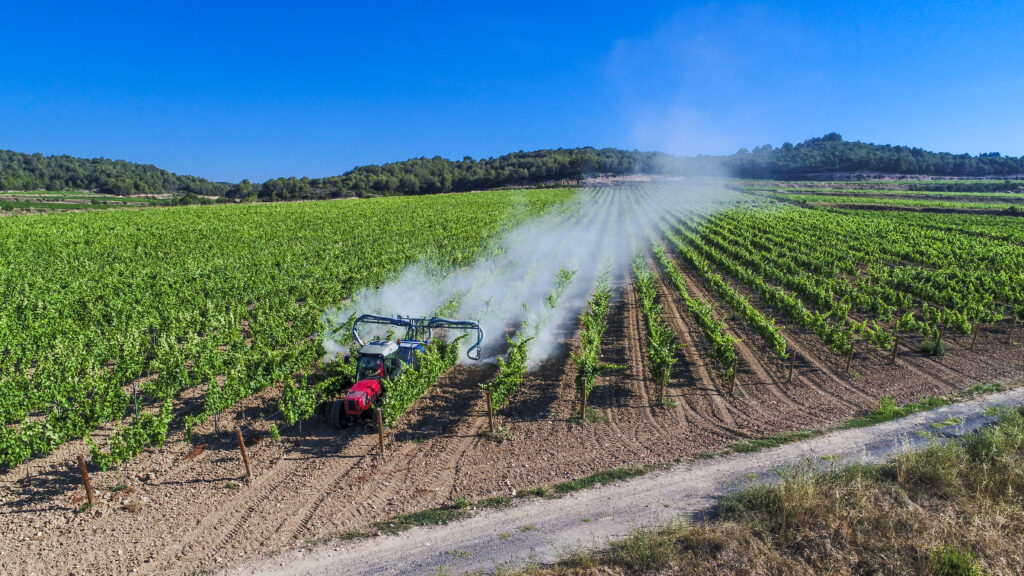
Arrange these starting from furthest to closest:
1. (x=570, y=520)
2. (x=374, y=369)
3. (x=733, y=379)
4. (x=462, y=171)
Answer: (x=462, y=171), (x=733, y=379), (x=374, y=369), (x=570, y=520)

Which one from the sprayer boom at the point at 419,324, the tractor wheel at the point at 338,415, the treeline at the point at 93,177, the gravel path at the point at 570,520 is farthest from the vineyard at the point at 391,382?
Answer: the treeline at the point at 93,177

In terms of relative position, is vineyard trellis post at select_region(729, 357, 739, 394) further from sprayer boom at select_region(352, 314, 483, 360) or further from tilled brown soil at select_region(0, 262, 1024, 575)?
sprayer boom at select_region(352, 314, 483, 360)

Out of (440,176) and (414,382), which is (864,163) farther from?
(414,382)

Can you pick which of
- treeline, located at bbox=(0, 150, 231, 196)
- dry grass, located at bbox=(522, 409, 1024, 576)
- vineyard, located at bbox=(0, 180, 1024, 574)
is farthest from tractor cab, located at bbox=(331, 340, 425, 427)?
treeline, located at bbox=(0, 150, 231, 196)

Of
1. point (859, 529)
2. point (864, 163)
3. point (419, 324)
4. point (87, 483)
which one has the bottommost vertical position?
point (859, 529)

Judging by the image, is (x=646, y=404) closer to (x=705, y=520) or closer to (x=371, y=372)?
(x=705, y=520)

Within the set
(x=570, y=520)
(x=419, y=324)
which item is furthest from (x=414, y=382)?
(x=570, y=520)
